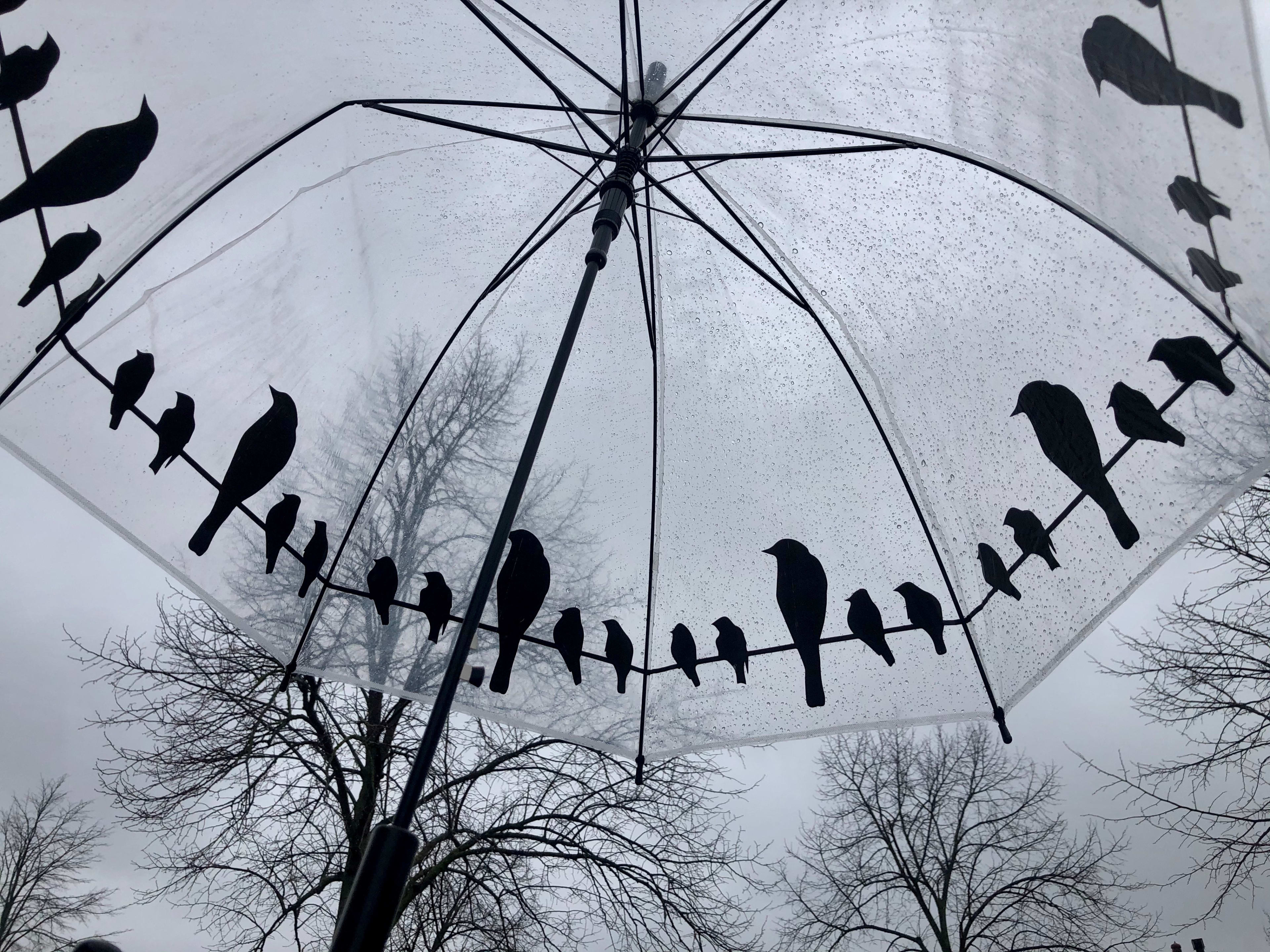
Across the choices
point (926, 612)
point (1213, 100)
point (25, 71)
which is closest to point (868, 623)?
point (926, 612)

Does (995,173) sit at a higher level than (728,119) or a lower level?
lower

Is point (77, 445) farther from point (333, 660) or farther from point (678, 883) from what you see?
point (678, 883)

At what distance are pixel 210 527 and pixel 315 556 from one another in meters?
0.32

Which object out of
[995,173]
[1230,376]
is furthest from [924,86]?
[1230,376]

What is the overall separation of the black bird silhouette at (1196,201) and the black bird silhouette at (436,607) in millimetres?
2221

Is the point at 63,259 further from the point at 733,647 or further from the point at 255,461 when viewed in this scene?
the point at 733,647

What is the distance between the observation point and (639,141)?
2578 mm

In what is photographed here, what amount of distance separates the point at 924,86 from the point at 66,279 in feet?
7.54

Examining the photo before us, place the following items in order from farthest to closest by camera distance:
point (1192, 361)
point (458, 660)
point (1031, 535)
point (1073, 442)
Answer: point (1031, 535), point (1073, 442), point (1192, 361), point (458, 660)

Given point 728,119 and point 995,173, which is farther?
point 728,119

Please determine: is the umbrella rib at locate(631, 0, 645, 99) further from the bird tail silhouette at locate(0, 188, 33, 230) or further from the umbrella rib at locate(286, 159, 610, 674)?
the bird tail silhouette at locate(0, 188, 33, 230)

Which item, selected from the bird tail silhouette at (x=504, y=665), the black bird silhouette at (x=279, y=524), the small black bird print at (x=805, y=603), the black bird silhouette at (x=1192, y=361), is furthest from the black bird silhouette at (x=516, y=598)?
the black bird silhouette at (x=1192, y=361)

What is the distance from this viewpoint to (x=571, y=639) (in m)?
2.68

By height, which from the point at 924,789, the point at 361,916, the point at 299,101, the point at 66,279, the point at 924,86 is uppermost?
the point at 924,789
